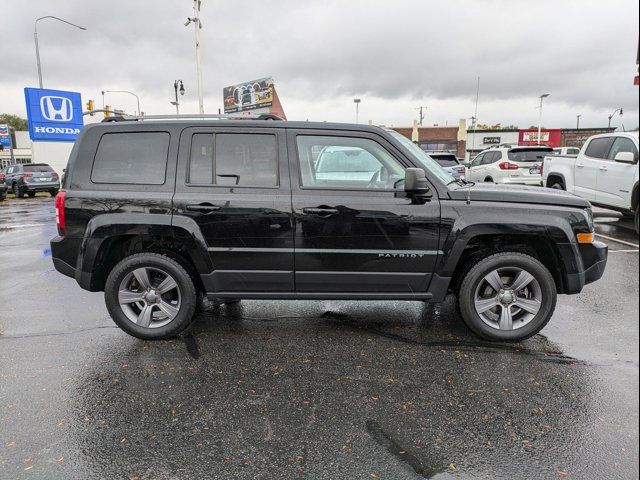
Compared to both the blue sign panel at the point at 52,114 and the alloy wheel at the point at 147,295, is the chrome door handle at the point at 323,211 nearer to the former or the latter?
the alloy wheel at the point at 147,295

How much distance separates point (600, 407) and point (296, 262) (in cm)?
253

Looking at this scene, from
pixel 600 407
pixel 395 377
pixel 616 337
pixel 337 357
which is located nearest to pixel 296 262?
pixel 337 357

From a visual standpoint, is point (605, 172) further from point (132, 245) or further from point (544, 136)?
point (544, 136)

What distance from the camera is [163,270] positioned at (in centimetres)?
399

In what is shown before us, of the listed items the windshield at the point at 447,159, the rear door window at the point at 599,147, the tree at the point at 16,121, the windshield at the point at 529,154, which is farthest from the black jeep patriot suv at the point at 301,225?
the tree at the point at 16,121

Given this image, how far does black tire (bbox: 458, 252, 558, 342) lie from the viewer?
3838mm

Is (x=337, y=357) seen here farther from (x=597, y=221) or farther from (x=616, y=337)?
(x=597, y=221)

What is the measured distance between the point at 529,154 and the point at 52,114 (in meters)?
24.0

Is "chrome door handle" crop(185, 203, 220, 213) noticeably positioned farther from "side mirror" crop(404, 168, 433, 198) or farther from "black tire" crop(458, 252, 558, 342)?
"black tire" crop(458, 252, 558, 342)

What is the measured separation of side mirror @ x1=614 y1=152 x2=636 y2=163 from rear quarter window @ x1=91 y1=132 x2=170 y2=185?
8.89 m

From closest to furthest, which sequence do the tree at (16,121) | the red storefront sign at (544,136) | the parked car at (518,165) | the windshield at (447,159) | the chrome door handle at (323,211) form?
the chrome door handle at (323,211)
the parked car at (518,165)
the windshield at (447,159)
the red storefront sign at (544,136)
the tree at (16,121)

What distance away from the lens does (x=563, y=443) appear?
8.54 feet

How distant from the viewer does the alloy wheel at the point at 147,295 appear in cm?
402

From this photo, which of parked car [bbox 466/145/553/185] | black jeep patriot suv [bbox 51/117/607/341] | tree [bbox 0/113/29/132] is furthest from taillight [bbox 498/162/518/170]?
tree [bbox 0/113/29/132]
